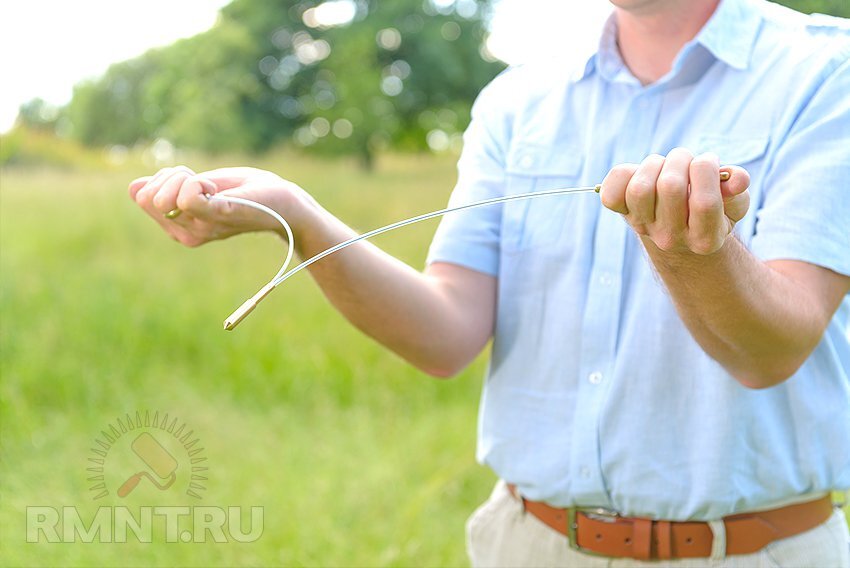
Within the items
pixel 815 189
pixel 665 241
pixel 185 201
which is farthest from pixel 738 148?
pixel 185 201

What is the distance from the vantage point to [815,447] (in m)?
1.50

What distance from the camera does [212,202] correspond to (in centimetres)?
132

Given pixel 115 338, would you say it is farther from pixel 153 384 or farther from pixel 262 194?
pixel 262 194

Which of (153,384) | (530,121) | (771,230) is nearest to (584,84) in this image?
(530,121)

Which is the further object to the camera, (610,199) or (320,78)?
(320,78)

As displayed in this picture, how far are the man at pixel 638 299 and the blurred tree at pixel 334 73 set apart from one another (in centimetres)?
776

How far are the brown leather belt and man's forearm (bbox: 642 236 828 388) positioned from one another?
0.28m

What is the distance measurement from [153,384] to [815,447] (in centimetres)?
379

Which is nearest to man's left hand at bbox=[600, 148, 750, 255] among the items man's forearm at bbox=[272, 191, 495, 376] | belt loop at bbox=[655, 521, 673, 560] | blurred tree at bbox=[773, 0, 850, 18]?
man's forearm at bbox=[272, 191, 495, 376]

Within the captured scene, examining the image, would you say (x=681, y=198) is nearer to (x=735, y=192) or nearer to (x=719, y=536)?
(x=735, y=192)

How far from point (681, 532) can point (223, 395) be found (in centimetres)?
348

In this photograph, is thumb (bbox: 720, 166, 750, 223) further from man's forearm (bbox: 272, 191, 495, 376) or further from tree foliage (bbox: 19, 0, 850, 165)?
tree foliage (bbox: 19, 0, 850, 165)

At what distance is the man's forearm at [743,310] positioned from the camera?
1194mm

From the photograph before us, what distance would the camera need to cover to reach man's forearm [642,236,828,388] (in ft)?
3.92
